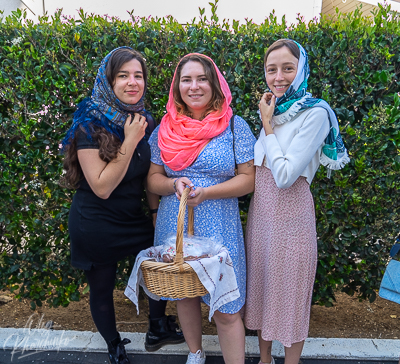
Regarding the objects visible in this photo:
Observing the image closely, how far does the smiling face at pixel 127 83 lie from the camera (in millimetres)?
2324

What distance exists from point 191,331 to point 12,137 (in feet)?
7.07

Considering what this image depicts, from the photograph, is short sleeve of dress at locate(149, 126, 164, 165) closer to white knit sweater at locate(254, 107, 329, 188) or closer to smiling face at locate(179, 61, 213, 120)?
smiling face at locate(179, 61, 213, 120)

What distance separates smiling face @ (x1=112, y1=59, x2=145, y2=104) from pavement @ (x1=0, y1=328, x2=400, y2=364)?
1.96m

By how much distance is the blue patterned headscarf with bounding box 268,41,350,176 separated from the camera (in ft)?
6.91

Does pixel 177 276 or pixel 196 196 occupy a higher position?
pixel 196 196

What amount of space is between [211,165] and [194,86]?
20.4 inches

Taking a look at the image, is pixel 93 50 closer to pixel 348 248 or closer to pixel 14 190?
pixel 14 190

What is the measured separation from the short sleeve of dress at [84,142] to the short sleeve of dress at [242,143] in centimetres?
90

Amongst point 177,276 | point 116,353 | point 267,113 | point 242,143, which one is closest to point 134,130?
point 242,143

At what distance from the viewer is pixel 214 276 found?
1.98 metres

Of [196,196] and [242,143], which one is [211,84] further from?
[196,196]

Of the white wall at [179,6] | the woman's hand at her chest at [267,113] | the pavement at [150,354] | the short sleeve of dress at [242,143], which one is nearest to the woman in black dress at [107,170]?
the pavement at [150,354]

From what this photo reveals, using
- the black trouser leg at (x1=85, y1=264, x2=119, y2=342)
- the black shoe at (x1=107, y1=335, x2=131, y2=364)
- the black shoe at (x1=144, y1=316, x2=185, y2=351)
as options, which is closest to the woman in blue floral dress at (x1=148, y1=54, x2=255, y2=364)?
the black trouser leg at (x1=85, y1=264, x2=119, y2=342)

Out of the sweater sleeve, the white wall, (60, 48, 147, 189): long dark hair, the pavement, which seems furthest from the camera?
the white wall
